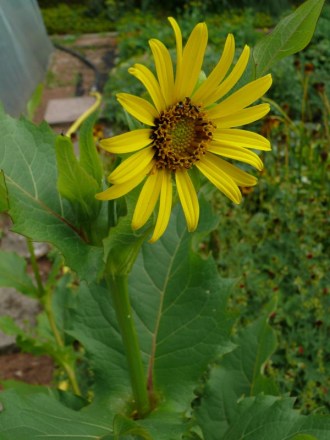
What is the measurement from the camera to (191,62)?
741mm

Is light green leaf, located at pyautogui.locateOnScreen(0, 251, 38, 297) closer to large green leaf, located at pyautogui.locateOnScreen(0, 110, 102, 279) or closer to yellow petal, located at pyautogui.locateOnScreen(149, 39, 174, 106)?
large green leaf, located at pyautogui.locateOnScreen(0, 110, 102, 279)

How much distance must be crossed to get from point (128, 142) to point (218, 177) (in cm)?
14

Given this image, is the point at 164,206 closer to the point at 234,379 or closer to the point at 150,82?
the point at 150,82

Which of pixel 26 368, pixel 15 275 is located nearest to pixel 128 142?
pixel 15 275

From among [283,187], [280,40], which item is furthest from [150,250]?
[283,187]

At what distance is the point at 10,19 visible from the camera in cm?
507

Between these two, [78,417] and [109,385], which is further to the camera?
[109,385]

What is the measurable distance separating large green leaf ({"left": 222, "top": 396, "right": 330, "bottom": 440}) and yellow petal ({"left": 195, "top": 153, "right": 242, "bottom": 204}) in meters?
0.45

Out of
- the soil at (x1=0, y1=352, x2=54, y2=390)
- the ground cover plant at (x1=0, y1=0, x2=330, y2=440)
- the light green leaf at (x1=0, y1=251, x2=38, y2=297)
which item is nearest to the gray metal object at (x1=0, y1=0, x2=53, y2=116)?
the soil at (x1=0, y1=352, x2=54, y2=390)

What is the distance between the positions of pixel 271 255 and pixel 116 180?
1.78m

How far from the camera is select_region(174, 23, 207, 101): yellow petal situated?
72cm

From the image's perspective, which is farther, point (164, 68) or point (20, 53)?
point (20, 53)

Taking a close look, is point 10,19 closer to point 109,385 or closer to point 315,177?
point 315,177

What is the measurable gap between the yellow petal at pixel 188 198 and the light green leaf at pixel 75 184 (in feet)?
0.44
